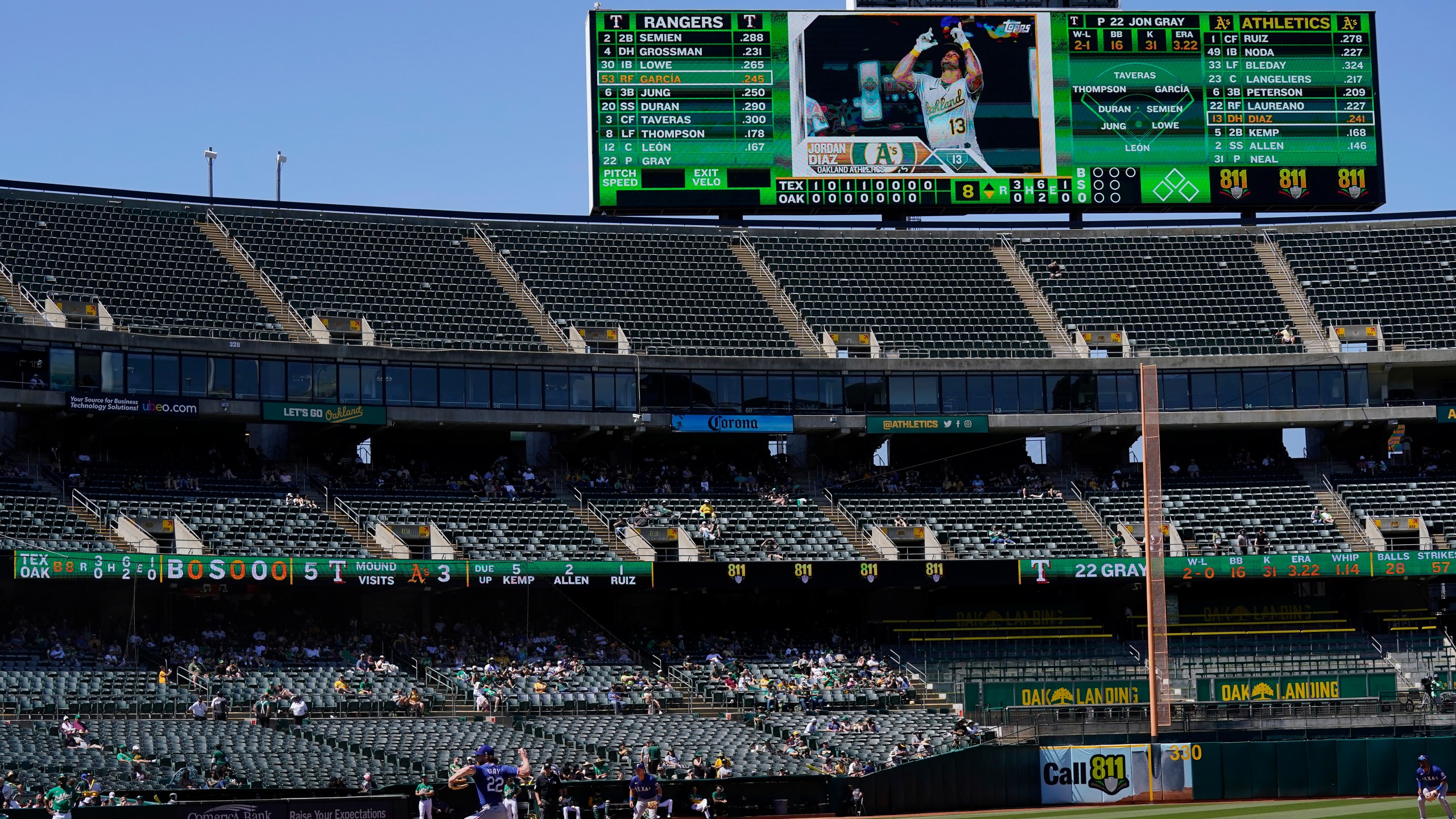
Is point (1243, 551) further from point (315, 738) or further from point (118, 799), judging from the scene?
point (118, 799)

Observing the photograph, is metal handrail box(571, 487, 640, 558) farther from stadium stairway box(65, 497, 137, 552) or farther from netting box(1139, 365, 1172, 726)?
netting box(1139, 365, 1172, 726)

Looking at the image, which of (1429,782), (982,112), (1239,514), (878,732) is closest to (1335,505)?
(1239,514)

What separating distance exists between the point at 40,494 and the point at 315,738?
476 inches

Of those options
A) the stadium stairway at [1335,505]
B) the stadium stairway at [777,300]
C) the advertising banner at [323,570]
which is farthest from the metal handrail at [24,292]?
the stadium stairway at [1335,505]

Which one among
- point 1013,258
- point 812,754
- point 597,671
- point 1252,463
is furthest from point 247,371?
point 1252,463

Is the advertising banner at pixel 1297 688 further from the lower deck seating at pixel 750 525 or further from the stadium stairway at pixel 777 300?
the stadium stairway at pixel 777 300

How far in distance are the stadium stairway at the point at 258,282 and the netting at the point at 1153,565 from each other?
24.3m

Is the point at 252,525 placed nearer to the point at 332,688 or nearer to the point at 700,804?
the point at 332,688

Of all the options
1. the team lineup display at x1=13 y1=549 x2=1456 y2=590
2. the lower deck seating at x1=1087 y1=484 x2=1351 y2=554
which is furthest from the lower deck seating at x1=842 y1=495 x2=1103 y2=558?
the lower deck seating at x1=1087 y1=484 x2=1351 y2=554

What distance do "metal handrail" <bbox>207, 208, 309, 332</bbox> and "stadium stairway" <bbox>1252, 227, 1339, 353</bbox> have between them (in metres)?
30.9

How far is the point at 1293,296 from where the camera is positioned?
201 ft

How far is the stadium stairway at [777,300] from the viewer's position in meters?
58.2

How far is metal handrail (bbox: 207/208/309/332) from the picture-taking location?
5478 centimetres

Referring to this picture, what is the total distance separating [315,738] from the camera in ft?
133
